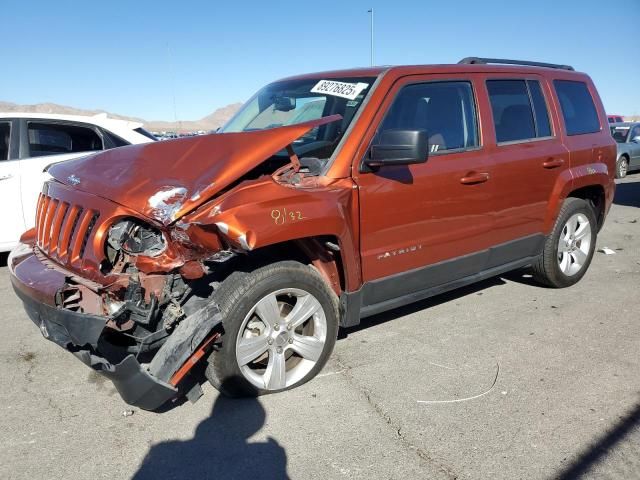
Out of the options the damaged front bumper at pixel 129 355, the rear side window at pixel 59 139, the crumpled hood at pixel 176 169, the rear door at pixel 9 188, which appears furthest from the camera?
the rear side window at pixel 59 139

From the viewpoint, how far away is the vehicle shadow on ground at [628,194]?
10641 mm

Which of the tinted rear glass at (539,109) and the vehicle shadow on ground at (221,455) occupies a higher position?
the tinted rear glass at (539,109)

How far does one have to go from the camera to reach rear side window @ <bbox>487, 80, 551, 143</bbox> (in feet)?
13.6

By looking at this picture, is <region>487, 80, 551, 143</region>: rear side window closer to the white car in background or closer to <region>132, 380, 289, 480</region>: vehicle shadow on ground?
<region>132, 380, 289, 480</region>: vehicle shadow on ground

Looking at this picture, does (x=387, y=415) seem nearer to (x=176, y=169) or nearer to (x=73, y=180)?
(x=176, y=169)

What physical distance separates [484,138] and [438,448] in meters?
2.35

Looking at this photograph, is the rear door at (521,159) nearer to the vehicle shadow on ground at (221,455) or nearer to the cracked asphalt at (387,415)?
the cracked asphalt at (387,415)

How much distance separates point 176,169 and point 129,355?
1038 millimetres

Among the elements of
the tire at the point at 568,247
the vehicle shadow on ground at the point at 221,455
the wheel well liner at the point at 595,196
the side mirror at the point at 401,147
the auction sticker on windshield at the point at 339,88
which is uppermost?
the auction sticker on windshield at the point at 339,88

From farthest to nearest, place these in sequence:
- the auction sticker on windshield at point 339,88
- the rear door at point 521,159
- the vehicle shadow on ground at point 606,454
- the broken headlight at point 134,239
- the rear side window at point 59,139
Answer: the rear side window at point 59,139 < the rear door at point 521,159 < the auction sticker on windshield at point 339,88 < the broken headlight at point 134,239 < the vehicle shadow on ground at point 606,454

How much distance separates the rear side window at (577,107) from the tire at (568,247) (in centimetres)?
69

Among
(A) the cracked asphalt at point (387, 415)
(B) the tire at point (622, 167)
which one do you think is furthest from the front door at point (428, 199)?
(B) the tire at point (622, 167)

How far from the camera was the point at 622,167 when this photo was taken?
49.1 feet

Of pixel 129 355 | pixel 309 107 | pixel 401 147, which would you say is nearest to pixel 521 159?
pixel 401 147
